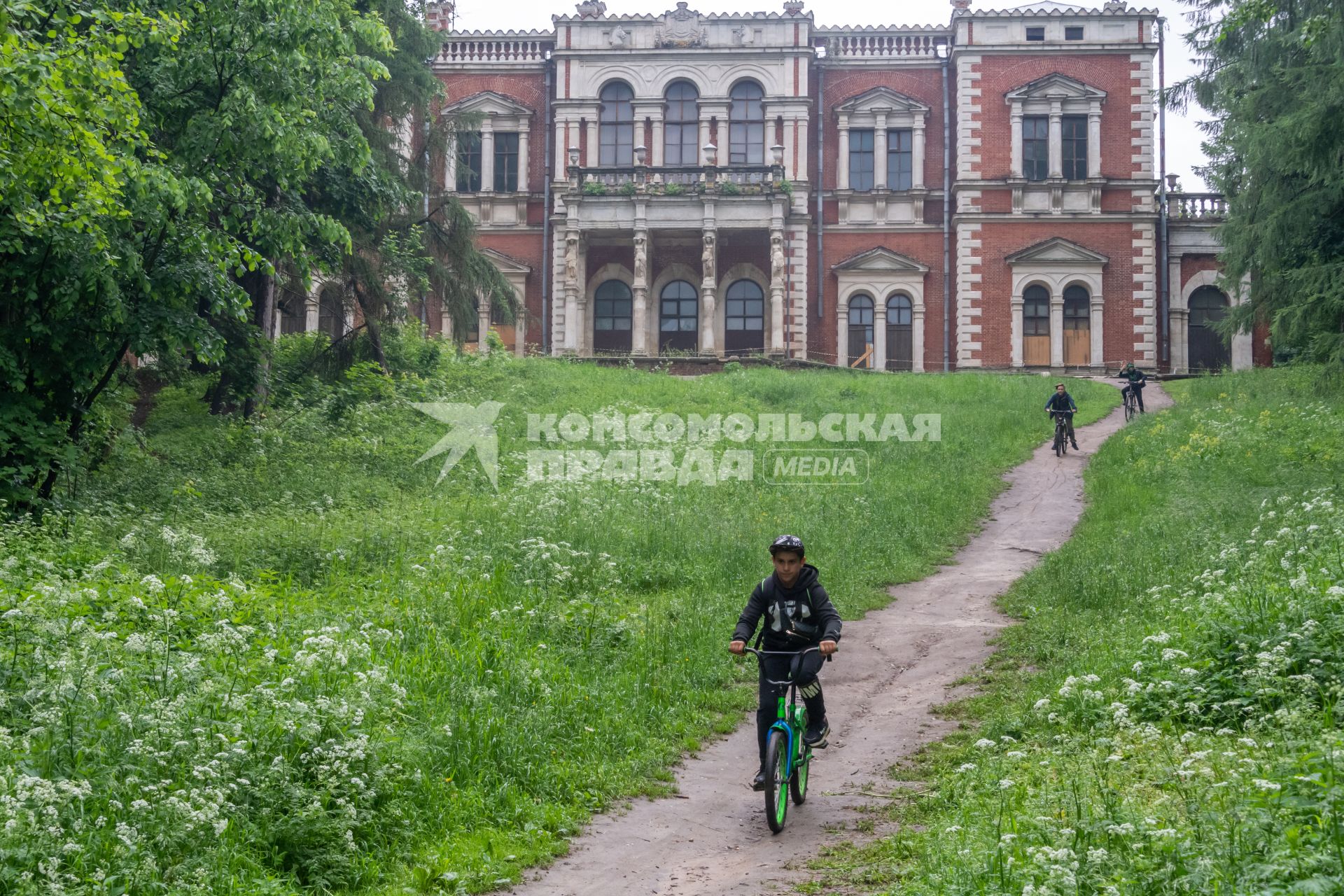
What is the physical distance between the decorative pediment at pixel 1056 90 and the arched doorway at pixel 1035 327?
19.9 ft

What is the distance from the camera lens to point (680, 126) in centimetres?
4075

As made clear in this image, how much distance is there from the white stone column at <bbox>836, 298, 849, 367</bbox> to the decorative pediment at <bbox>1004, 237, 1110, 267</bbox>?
5263mm

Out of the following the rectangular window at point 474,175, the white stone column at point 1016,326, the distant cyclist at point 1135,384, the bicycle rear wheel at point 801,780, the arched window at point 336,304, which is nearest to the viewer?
the bicycle rear wheel at point 801,780

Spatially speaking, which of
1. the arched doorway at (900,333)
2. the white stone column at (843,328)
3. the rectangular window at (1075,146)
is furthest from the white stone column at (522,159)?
the rectangular window at (1075,146)

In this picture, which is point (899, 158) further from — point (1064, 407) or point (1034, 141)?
point (1064, 407)

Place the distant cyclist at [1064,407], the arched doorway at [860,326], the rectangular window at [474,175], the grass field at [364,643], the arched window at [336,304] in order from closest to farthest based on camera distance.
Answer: the grass field at [364,643]
the distant cyclist at [1064,407]
the arched window at [336,304]
the arched doorway at [860,326]
the rectangular window at [474,175]

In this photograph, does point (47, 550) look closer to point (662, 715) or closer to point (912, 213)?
point (662, 715)

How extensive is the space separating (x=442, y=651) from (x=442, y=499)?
267 inches

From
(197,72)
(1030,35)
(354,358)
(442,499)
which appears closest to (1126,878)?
(442,499)

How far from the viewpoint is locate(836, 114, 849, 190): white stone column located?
4088cm

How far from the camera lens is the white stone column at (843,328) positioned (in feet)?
132

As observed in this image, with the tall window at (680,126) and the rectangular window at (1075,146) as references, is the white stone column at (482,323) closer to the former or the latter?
the tall window at (680,126)

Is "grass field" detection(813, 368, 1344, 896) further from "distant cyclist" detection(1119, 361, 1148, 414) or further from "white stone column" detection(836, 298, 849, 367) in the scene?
"white stone column" detection(836, 298, 849, 367)

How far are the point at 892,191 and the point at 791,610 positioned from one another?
3415cm
